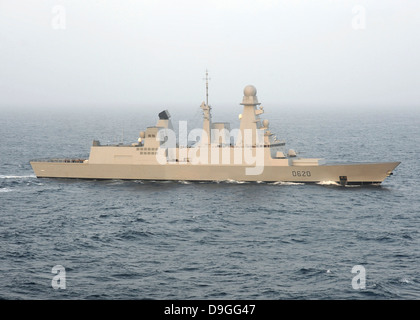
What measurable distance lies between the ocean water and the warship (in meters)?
0.87

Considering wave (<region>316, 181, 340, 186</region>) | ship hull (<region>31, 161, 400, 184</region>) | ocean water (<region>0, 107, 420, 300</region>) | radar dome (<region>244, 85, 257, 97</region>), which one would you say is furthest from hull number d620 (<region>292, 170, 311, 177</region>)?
radar dome (<region>244, 85, 257, 97</region>)

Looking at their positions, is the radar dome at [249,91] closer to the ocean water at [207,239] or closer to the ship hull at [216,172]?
the ship hull at [216,172]

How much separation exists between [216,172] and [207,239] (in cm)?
1565

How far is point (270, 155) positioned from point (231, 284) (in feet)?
69.6

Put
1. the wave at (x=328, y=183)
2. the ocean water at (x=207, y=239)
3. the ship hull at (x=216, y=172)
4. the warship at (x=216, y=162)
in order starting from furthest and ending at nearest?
the wave at (x=328, y=183) → the warship at (x=216, y=162) → the ship hull at (x=216, y=172) → the ocean water at (x=207, y=239)

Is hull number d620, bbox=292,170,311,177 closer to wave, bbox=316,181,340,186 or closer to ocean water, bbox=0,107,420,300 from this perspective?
ocean water, bbox=0,107,420,300

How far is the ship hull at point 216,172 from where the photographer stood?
40.9 meters

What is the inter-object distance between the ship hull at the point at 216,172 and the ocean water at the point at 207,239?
71 cm

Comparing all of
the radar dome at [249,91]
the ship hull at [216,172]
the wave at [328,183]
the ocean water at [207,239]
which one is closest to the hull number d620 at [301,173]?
the ship hull at [216,172]

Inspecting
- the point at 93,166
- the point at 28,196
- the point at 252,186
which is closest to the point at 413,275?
the point at 252,186
